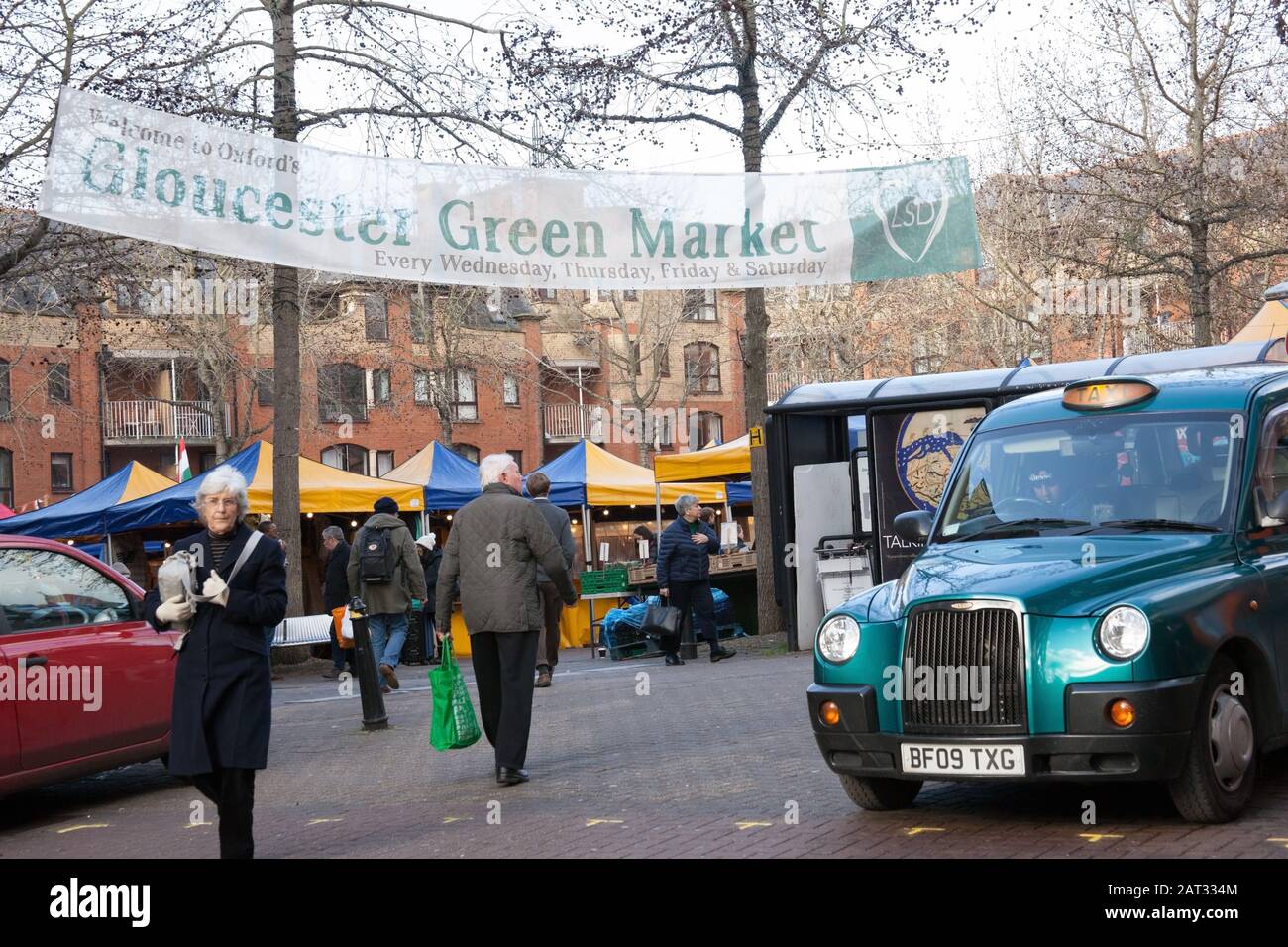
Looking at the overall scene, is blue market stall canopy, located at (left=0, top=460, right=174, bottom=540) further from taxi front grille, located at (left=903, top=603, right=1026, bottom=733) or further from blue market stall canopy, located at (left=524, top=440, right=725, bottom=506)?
taxi front grille, located at (left=903, top=603, right=1026, bottom=733)

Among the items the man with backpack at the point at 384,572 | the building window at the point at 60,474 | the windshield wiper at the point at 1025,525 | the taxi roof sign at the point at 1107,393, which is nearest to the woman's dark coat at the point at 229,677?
the windshield wiper at the point at 1025,525

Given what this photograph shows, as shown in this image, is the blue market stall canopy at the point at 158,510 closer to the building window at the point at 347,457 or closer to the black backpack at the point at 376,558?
the black backpack at the point at 376,558

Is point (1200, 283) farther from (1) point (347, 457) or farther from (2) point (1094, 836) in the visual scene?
(1) point (347, 457)

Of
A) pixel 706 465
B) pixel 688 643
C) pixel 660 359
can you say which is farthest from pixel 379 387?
pixel 688 643

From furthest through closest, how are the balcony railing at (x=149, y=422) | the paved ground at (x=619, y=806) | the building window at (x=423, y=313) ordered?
1. the balcony railing at (x=149, y=422)
2. the building window at (x=423, y=313)
3. the paved ground at (x=619, y=806)

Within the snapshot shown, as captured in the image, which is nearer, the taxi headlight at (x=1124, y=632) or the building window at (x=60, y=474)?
the taxi headlight at (x=1124, y=632)

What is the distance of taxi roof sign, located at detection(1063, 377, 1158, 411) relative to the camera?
7.60m

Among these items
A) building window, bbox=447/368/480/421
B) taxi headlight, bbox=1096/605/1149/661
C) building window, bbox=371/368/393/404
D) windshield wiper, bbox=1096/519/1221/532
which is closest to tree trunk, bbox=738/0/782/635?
windshield wiper, bbox=1096/519/1221/532

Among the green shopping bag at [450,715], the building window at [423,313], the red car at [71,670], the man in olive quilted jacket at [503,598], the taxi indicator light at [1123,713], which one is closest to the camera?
the taxi indicator light at [1123,713]

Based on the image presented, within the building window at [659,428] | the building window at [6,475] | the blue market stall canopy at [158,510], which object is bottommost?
the blue market stall canopy at [158,510]

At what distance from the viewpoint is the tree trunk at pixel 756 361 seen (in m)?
20.1

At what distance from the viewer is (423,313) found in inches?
1777

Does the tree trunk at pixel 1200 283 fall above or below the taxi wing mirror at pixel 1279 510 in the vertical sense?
above

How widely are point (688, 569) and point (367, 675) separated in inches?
244
